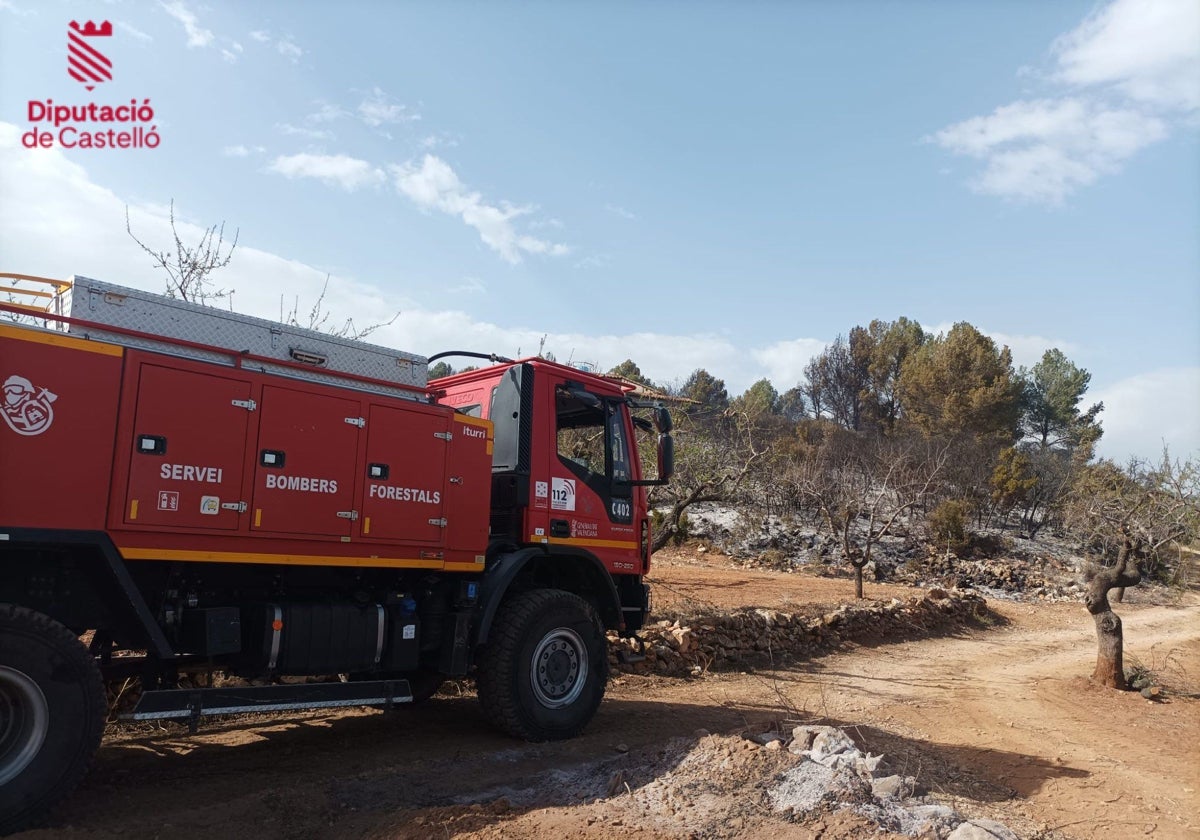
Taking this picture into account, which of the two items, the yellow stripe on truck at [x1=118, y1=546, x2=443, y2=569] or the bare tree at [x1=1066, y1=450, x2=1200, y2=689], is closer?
the yellow stripe on truck at [x1=118, y1=546, x2=443, y2=569]

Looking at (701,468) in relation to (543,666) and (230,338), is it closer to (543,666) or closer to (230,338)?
(543,666)

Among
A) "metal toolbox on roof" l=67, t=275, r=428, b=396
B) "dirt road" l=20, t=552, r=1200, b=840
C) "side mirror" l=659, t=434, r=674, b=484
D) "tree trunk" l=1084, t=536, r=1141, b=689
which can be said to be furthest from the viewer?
"tree trunk" l=1084, t=536, r=1141, b=689

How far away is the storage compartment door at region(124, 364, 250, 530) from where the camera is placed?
5203 mm

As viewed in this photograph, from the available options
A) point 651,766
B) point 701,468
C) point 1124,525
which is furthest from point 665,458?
point 1124,525

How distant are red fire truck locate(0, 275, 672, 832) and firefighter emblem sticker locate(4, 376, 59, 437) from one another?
0.01 m

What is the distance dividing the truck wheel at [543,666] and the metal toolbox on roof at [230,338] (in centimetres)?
217

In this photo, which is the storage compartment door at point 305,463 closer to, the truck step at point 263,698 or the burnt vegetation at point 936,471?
the truck step at point 263,698

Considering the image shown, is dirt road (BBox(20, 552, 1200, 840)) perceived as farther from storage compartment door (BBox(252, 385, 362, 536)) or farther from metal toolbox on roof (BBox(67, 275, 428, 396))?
metal toolbox on roof (BBox(67, 275, 428, 396))

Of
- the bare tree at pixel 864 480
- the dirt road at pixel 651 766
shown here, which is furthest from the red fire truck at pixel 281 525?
the bare tree at pixel 864 480

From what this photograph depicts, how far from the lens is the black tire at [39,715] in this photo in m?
4.57

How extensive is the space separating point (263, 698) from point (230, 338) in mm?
2490

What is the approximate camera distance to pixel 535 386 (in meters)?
7.77

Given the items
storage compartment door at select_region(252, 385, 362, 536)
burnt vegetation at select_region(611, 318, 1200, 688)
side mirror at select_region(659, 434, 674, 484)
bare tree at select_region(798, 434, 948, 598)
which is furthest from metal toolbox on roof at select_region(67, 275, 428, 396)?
bare tree at select_region(798, 434, 948, 598)

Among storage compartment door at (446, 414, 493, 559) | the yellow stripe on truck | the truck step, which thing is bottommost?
the truck step
